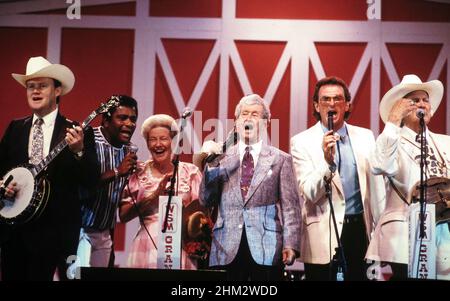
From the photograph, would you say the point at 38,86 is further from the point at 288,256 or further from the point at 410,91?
the point at 410,91

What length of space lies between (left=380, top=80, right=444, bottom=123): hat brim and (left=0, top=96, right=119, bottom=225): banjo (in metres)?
2.35

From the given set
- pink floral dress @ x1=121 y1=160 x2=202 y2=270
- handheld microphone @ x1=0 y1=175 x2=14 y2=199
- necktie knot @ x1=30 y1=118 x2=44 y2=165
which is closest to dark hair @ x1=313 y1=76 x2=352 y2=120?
pink floral dress @ x1=121 y1=160 x2=202 y2=270

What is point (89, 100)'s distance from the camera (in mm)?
7270

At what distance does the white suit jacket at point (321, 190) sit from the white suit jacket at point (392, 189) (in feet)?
0.32

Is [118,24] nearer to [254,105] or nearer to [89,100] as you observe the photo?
[89,100]

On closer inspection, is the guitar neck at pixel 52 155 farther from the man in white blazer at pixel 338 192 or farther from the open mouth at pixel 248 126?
the man in white blazer at pixel 338 192

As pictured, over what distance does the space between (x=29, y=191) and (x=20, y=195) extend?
0.11 m

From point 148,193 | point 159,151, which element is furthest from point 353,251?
point 159,151

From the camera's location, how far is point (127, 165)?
263 inches

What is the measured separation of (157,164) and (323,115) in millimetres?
1536

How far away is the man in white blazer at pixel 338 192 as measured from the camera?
231 inches

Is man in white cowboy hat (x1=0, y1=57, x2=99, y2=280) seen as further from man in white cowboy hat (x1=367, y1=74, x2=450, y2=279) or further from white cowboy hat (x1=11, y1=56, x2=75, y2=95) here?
man in white cowboy hat (x1=367, y1=74, x2=450, y2=279)

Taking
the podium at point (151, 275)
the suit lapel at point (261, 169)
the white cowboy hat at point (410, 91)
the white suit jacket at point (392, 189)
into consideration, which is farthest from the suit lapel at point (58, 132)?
the white cowboy hat at point (410, 91)

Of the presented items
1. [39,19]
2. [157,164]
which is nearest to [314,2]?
[157,164]
